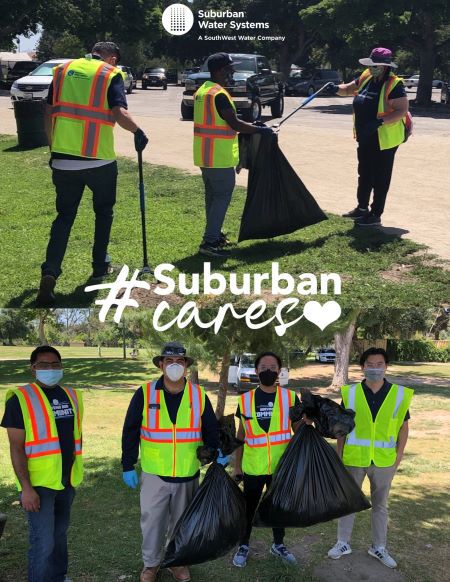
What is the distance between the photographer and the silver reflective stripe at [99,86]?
6.26 m

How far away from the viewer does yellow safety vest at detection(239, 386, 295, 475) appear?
4852mm

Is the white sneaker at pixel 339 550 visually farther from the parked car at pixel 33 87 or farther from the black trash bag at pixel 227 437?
the parked car at pixel 33 87

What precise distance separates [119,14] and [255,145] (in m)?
46.2

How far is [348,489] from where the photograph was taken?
4.82m

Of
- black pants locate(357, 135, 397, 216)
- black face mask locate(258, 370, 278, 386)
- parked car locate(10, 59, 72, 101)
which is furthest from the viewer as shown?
parked car locate(10, 59, 72, 101)

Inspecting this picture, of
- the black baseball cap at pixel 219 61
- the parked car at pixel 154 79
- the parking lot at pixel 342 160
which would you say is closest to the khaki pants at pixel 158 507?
the parking lot at pixel 342 160

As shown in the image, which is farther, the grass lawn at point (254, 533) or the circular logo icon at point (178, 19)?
the circular logo icon at point (178, 19)

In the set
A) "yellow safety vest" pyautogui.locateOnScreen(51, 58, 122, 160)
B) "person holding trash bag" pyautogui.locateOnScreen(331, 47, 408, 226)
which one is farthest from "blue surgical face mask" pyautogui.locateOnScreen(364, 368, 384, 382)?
"person holding trash bag" pyautogui.locateOnScreen(331, 47, 408, 226)

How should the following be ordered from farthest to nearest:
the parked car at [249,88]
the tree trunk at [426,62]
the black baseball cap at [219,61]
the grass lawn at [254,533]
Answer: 1. the tree trunk at [426,62]
2. the parked car at [249,88]
3. the black baseball cap at [219,61]
4. the grass lawn at [254,533]

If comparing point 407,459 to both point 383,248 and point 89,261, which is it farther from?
point 89,261

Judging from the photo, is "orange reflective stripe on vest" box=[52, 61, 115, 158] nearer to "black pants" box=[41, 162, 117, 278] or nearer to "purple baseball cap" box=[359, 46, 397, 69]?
"black pants" box=[41, 162, 117, 278]

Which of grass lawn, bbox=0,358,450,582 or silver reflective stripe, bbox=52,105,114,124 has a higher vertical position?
silver reflective stripe, bbox=52,105,114,124

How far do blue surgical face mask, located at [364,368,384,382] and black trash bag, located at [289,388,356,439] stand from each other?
0.24 meters

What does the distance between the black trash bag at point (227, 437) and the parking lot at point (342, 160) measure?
132 inches
